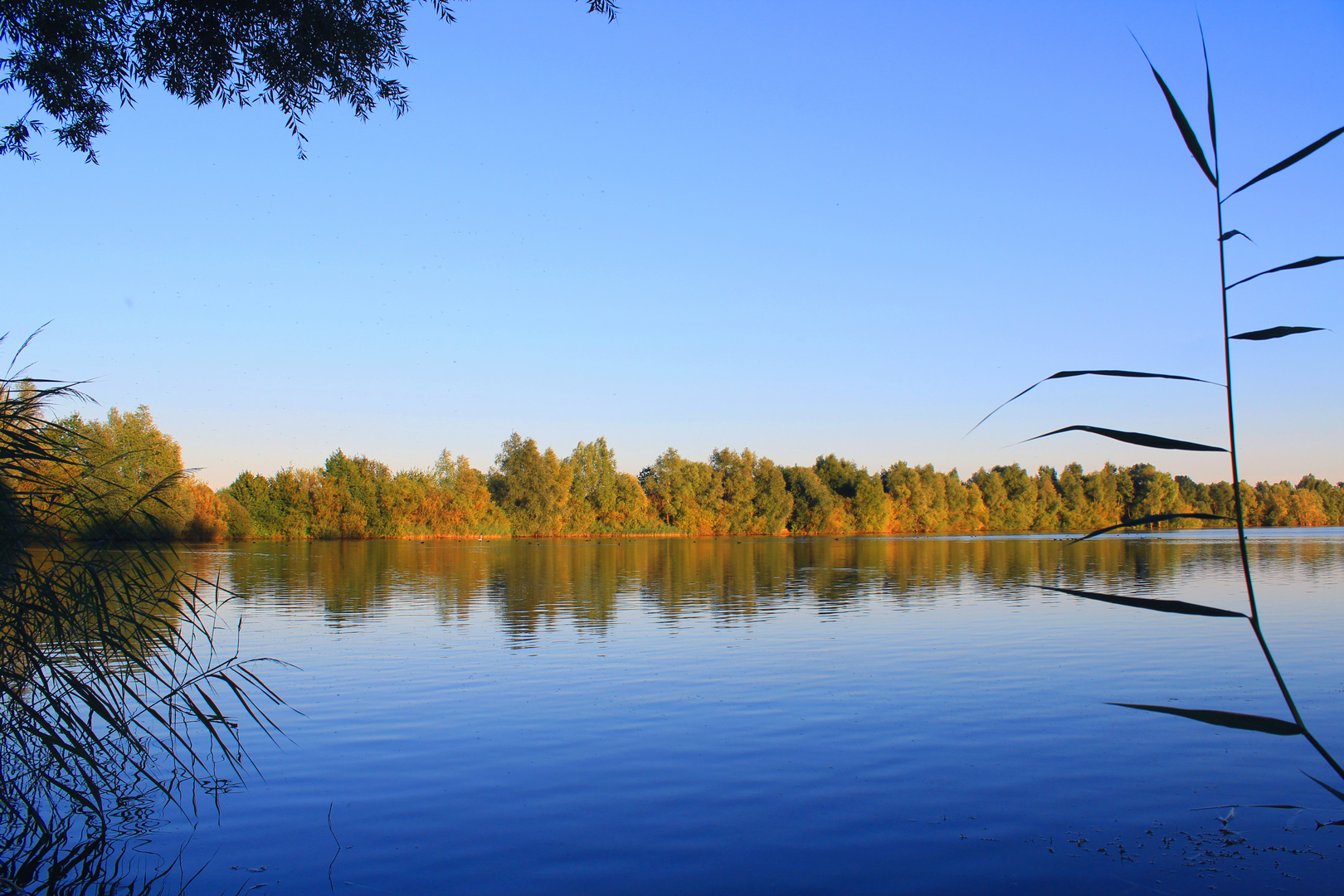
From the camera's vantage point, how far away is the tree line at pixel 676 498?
306 ft

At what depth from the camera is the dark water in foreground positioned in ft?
22.1

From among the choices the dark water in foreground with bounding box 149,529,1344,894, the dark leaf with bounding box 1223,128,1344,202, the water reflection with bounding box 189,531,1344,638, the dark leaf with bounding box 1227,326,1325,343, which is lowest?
the dark water in foreground with bounding box 149,529,1344,894

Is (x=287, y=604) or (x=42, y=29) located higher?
(x=42, y=29)

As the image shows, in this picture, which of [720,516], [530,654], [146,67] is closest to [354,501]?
[720,516]

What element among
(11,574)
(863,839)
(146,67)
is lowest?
(863,839)

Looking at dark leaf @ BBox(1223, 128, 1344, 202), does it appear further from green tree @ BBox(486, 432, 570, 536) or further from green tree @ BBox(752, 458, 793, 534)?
green tree @ BBox(752, 458, 793, 534)

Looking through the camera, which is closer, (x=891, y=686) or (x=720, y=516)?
(x=891, y=686)

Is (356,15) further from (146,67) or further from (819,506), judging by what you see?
(819,506)

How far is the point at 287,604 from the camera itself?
2548 centimetres

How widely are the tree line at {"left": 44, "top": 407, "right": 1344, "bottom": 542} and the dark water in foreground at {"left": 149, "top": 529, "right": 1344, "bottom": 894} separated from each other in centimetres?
5688

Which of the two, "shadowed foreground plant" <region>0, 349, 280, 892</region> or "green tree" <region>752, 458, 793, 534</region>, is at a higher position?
"green tree" <region>752, 458, 793, 534</region>

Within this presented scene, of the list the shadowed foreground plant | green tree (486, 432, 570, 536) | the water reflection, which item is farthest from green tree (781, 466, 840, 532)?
the shadowed foreground plant

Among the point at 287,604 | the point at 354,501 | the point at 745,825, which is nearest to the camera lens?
the point at 745,825

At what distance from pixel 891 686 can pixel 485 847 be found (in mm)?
8045
